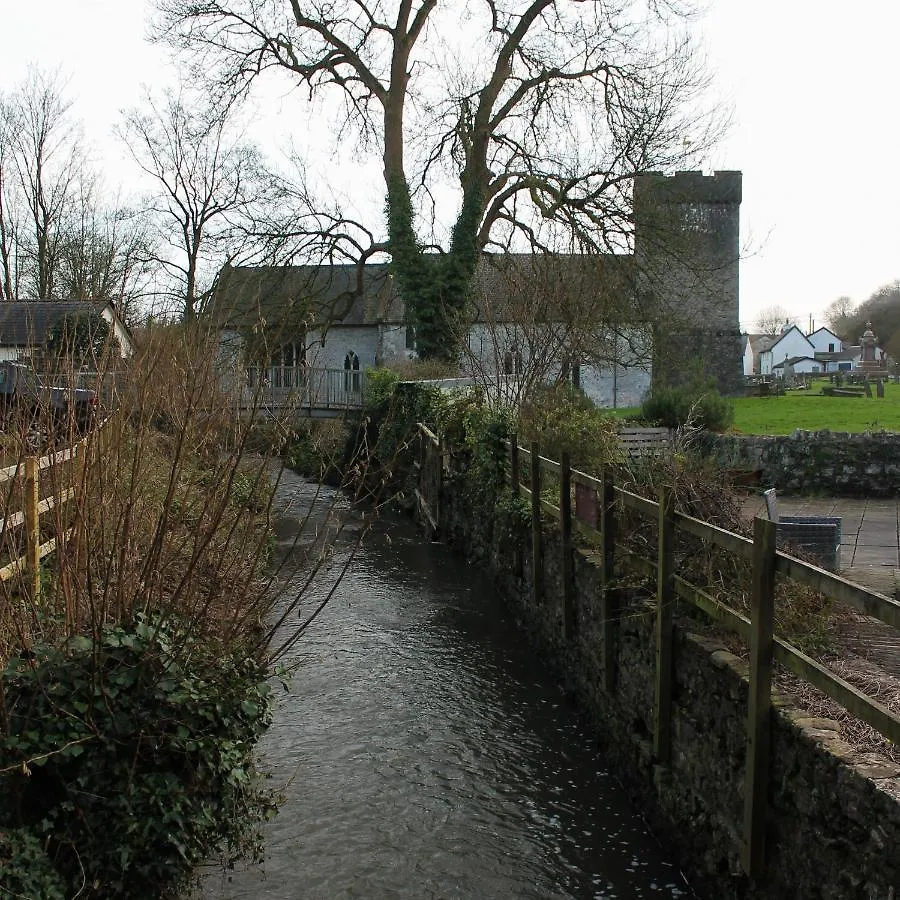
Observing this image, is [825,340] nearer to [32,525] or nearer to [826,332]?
[826,332]

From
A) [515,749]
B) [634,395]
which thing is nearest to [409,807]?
[515,749]

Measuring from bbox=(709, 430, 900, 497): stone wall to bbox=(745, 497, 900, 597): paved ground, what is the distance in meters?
0.69

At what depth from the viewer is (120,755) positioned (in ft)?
19.0

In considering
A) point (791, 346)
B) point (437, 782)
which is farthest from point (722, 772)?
point (791, 346)

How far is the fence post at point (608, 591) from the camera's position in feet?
30.3

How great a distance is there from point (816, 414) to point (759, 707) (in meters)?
26.4

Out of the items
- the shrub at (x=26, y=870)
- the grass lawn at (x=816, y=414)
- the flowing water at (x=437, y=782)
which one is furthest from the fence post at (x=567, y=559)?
the grass lawn at (x=816, y=414)

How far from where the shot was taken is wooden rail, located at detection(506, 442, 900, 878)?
4.99 meters

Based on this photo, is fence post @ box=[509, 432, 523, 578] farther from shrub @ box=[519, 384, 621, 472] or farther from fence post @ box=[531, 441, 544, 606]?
fence post @ box=[531, 441, 544, 606]

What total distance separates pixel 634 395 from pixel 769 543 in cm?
4019

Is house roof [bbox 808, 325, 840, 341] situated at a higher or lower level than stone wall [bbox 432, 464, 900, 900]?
higher

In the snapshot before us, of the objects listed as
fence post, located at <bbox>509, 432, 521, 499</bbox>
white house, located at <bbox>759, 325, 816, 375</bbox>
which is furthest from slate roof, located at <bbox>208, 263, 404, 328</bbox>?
white house, located at <bbox>759, 325, 816, 375</bbox>

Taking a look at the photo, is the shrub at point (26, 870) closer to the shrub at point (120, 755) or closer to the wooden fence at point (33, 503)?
the shrub at point (120, 755)

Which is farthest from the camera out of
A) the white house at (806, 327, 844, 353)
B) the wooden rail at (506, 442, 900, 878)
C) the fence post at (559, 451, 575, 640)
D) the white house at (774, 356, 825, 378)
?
the white house at (806, 327, 844, 353)
